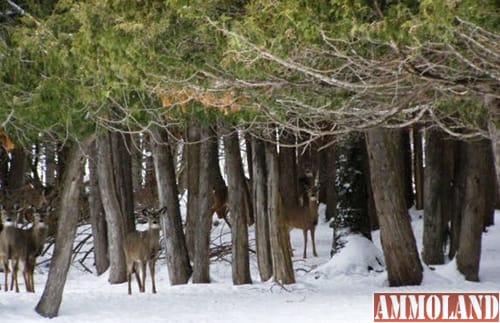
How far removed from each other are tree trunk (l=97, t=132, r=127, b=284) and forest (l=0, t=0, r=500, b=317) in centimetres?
3

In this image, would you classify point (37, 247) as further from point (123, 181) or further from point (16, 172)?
point (16, 172)

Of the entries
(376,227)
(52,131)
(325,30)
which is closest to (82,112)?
(52,131)

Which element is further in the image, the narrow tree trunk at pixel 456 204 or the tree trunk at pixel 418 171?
the tree trunk at pixel 418 171

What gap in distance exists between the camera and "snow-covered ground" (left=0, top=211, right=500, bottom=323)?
13.2 metres

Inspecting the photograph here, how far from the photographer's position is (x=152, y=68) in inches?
416

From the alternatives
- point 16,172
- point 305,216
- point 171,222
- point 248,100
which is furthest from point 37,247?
point 248,100

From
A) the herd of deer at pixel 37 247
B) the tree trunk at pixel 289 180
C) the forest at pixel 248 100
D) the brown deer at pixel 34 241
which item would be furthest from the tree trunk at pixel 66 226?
the tree trunk at pixel 289 180

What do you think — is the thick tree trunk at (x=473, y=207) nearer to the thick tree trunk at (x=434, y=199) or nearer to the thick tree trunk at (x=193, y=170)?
the thick tree trunk at (x=434, y=199)

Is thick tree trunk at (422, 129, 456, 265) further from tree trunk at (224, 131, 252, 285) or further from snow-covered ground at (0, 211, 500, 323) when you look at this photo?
tree trunk at (224, 131, 252, 285)

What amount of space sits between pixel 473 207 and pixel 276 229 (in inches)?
140

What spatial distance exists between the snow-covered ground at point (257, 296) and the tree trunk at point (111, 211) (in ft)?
1.39

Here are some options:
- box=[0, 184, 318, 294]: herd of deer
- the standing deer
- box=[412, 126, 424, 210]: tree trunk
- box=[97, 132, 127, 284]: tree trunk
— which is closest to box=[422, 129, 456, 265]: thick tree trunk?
box=[0, 184, 318, 294]: herd of deer

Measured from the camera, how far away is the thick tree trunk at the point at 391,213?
1602cm

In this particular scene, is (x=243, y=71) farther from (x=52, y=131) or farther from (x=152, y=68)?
(x=52, y=131)
